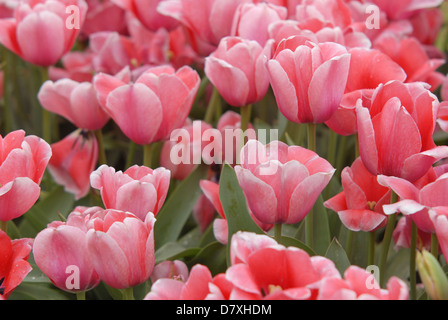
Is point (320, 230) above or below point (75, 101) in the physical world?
below

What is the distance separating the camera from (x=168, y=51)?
1031mm

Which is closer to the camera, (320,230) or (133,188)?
(133,188)

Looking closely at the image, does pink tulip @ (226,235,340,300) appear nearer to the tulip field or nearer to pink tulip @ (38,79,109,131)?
the tulip field

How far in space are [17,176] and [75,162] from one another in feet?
1.01

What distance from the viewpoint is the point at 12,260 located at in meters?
0.56

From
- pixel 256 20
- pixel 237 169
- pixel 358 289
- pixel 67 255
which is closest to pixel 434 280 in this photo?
pixel 358 289

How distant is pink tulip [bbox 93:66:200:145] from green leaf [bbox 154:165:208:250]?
0.08 metres

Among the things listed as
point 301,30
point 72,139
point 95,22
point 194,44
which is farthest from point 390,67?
point 95,22

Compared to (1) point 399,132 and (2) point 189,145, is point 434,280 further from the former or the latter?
(2) point 189,145

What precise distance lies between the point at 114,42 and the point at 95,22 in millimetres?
153

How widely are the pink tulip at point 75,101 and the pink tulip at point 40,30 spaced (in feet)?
0.23

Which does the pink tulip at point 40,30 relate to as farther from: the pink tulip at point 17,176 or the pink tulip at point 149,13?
the pink tulip at point 17,176

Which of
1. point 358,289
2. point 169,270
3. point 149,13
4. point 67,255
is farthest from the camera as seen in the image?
point 149,13
